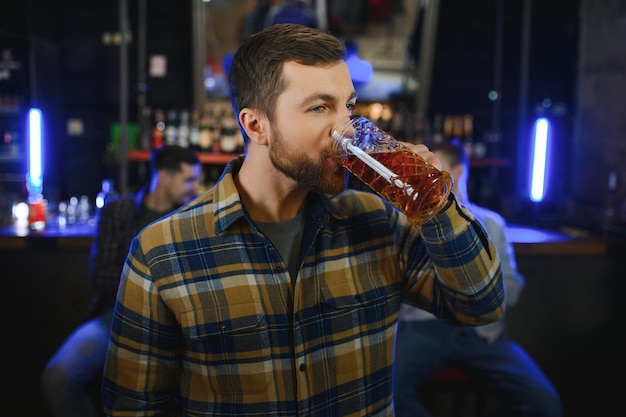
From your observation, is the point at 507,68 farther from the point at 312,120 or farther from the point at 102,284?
the point at 312,120

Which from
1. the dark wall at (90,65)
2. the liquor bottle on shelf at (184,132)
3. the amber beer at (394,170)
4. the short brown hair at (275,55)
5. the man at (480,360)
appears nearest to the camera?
the amber beer at (394,170)

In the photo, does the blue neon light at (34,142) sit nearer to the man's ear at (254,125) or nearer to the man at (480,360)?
the man at (480,360)

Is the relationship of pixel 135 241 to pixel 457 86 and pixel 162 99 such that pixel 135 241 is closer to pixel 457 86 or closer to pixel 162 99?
pixel 162 99

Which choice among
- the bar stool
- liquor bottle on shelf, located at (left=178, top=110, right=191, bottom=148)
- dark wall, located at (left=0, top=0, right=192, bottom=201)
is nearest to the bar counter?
the bar stool

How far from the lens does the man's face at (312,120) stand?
3.82 ft

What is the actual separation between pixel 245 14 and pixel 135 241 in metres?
4.71

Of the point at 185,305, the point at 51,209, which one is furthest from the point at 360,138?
the point at 51,209

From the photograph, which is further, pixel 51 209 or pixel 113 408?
pixel 51 209

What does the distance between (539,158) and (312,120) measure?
3755 millimetres

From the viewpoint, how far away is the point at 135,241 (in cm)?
122

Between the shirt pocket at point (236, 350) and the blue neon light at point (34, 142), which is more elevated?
the blue neon light at point (34, 142)

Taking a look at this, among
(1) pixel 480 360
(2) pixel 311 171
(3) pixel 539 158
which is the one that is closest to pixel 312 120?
(2) pixel 311 171

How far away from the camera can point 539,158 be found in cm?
446

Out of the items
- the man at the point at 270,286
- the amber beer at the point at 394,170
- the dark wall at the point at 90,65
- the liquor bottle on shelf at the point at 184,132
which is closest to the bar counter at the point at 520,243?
the liquor bottle on shelf at the point at 184,132
